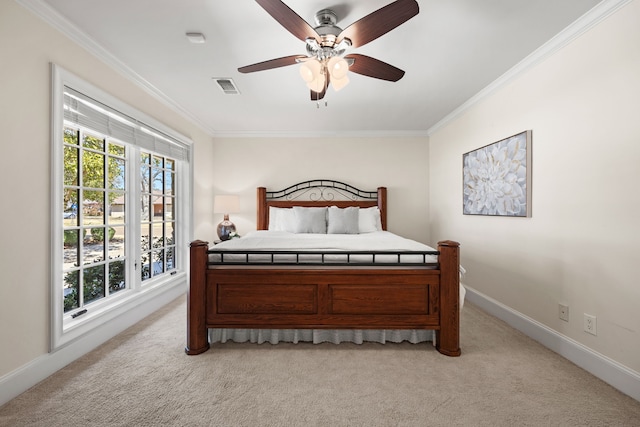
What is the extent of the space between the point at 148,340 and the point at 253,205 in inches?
102

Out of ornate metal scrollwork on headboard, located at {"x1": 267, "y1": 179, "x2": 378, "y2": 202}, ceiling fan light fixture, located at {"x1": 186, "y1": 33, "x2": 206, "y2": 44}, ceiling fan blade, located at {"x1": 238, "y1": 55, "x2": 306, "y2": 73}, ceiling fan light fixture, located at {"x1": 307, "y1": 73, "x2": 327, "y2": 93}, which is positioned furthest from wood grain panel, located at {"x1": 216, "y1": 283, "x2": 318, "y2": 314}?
ornate metal scrollwork on headboard, located at {"x1": 267, "y1": 179, "x2": 378, "y2": 202}

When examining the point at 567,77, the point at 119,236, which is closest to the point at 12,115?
the point at 119,236

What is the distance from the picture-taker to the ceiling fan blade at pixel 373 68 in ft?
6.34

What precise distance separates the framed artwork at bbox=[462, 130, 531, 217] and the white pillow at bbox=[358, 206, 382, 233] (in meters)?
1.14

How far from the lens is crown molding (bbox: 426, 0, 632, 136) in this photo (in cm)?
180

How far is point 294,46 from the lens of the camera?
2.26m

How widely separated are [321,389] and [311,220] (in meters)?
2.36

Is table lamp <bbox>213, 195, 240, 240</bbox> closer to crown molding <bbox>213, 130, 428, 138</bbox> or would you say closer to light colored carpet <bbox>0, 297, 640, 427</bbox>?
crown molding <bbox>213, 130, 428, 138</bbox>

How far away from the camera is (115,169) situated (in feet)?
9.07

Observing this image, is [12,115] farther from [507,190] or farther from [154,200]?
[507,190]

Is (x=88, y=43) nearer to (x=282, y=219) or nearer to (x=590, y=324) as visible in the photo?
(x=282, y=219)

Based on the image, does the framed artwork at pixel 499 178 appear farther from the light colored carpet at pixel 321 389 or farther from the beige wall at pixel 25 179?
the beige wall at pixel 25 179

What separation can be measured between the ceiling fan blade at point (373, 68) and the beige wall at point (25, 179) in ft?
6.58

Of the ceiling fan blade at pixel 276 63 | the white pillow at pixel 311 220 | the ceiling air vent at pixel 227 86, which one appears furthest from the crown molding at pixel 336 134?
the ceiling fan blade at pixel 276 63
